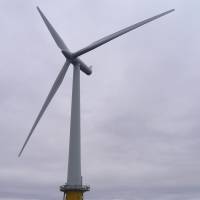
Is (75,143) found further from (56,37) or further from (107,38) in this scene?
(56,37)

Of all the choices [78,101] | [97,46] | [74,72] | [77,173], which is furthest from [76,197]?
[97,46]

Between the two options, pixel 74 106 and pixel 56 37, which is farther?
pixel 56 37

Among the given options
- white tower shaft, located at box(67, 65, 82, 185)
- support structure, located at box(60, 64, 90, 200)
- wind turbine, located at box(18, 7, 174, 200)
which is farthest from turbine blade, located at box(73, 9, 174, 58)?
support structure, located at box(60, 64, 90, 200)

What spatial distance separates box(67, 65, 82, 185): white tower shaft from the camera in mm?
56562

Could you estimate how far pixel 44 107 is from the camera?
6062 centimetres

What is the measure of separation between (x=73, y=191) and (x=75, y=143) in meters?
7.56

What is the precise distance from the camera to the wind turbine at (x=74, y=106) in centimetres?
5669

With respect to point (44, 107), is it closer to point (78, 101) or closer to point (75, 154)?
point (78, 101)

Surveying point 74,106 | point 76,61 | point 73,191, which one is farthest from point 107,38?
point 73,191

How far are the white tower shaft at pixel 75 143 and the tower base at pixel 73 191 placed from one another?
24.9 inches

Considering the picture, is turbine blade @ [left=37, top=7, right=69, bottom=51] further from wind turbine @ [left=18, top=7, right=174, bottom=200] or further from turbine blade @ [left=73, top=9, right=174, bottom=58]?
turbine blade @ [left=73, top=9, right=174, bottom=58]

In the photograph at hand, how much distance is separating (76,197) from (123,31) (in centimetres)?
2902

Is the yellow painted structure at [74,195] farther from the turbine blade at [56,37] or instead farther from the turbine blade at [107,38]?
the turbine blade at [56,37]

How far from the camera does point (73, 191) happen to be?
5722cm
